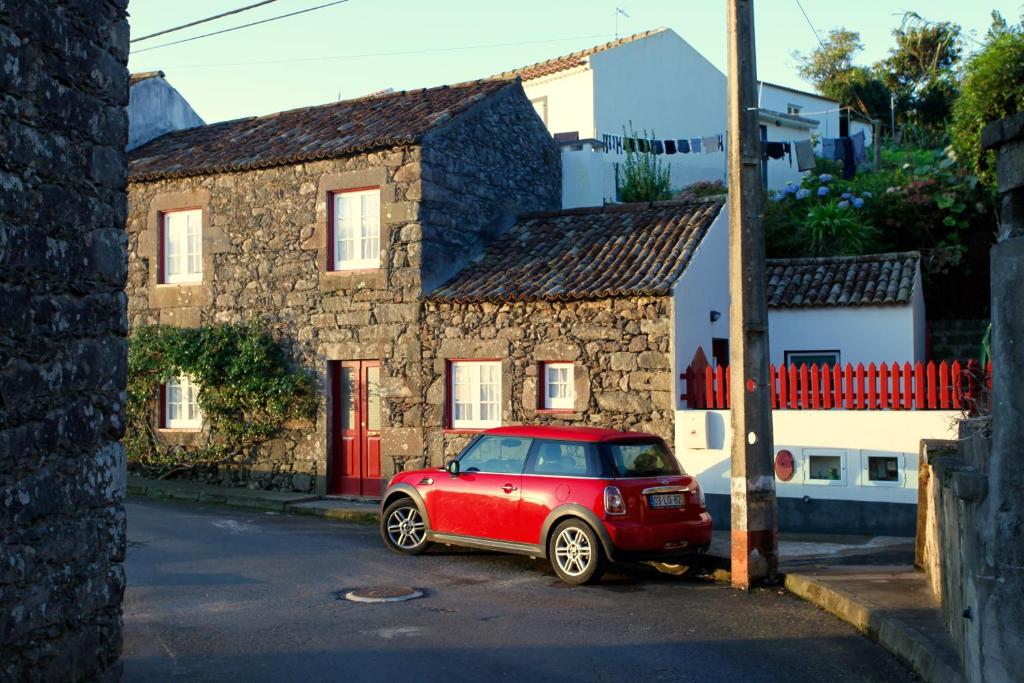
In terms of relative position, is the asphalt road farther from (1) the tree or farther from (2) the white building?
(2) the white building

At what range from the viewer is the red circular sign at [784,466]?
13836mm

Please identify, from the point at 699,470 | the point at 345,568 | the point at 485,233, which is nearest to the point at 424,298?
the point at 485,233

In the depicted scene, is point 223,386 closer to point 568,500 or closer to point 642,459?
point 568,500

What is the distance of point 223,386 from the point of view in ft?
60.3

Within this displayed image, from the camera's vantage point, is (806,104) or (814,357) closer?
(814,357)

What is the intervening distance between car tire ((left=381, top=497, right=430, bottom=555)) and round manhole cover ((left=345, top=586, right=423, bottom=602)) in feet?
6.20

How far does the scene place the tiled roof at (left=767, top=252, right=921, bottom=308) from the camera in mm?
18078

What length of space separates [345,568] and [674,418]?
534 cm

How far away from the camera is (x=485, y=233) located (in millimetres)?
18594

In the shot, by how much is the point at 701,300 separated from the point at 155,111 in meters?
13.4

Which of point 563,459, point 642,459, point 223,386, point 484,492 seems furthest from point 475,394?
point 642,459

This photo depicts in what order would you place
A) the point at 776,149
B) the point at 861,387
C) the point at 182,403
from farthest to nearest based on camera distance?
1. the point at 776,149
2. the point at 182,403
3. the point at 861,387

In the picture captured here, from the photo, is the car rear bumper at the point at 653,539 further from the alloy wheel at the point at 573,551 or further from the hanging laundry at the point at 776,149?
the hanging laundry at the point at 776,149

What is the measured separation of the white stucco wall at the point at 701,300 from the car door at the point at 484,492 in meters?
3.76
